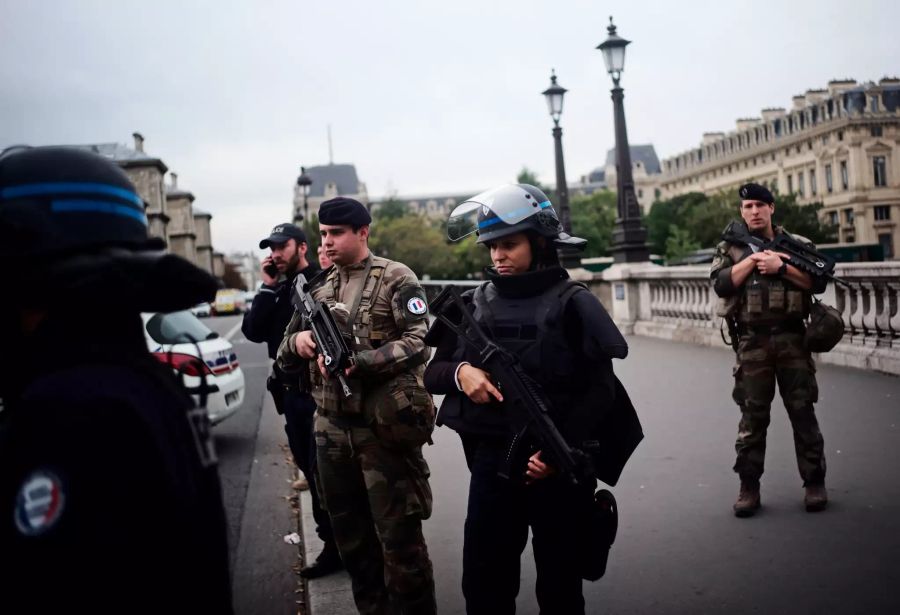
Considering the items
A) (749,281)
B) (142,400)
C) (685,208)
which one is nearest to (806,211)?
(685,208)

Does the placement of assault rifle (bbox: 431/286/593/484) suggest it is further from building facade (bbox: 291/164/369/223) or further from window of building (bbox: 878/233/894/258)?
building facade (bbox: 291/164/369/223)

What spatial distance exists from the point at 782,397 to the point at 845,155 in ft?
297

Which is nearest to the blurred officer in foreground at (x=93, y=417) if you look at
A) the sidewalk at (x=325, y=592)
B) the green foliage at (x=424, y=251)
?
the sidewalk at (x=325, y=592)

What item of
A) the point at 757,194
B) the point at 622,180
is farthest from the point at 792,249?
the point at 622,180

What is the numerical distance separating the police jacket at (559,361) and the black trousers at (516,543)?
0.20 m

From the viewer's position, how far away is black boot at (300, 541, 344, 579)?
489 centimetres

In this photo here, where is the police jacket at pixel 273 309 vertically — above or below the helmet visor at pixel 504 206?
below

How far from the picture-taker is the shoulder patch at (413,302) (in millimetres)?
3963

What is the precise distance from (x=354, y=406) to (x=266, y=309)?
5.43ft

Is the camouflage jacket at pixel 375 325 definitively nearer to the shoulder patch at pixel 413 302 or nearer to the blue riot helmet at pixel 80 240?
the shoulder patch at pixel 413 302

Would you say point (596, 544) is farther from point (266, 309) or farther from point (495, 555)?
point (266, 309)

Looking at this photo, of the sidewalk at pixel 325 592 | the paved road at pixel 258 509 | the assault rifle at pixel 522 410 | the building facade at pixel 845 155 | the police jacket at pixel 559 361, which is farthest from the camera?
the building facade at pixel 845 155

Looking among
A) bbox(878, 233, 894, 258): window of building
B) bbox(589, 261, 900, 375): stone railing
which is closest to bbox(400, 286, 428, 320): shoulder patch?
bbox(589, 261, 900, 375): stone railing

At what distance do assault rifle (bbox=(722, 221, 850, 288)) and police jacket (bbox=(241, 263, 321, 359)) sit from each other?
9.01 feet
